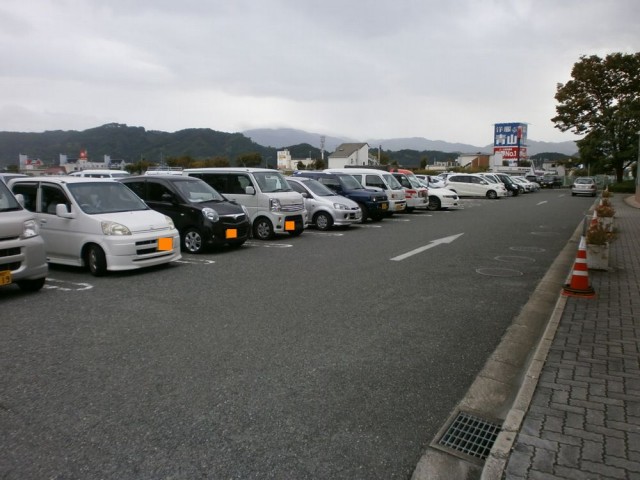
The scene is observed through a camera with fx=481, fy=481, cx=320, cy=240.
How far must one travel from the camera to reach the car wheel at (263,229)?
12484mm

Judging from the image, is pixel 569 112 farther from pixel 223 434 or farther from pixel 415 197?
pixel 223 434

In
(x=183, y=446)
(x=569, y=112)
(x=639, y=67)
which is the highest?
(x=639, y=67)

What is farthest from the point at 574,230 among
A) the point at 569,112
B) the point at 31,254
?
the point at 569,112

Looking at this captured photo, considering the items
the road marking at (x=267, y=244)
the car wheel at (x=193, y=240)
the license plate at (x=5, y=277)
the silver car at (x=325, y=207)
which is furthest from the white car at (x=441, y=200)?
the license plate at (x=5, y=277)

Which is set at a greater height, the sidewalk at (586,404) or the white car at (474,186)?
the white car at (474,186)

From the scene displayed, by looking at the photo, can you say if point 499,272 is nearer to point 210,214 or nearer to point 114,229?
point 210,214

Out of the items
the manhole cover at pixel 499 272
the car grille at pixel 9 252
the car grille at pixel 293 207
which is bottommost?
the manhole cover at pixel 499 272

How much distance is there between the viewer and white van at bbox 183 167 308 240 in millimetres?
12359

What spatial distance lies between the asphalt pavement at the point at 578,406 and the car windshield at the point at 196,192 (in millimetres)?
7585

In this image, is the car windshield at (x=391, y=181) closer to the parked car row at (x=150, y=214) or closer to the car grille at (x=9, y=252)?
the parked car row at (x=150, y=214)

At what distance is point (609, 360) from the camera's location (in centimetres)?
428

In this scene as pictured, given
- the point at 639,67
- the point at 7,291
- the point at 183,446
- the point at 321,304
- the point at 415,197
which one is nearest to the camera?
the point at 183,446

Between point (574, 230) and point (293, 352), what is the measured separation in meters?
13.5

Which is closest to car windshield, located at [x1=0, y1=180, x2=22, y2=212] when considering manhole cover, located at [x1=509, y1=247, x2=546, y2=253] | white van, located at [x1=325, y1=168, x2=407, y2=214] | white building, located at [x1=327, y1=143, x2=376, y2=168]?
manhole cover, located at [x1=509, y1=247, x2=546, y2=253]
